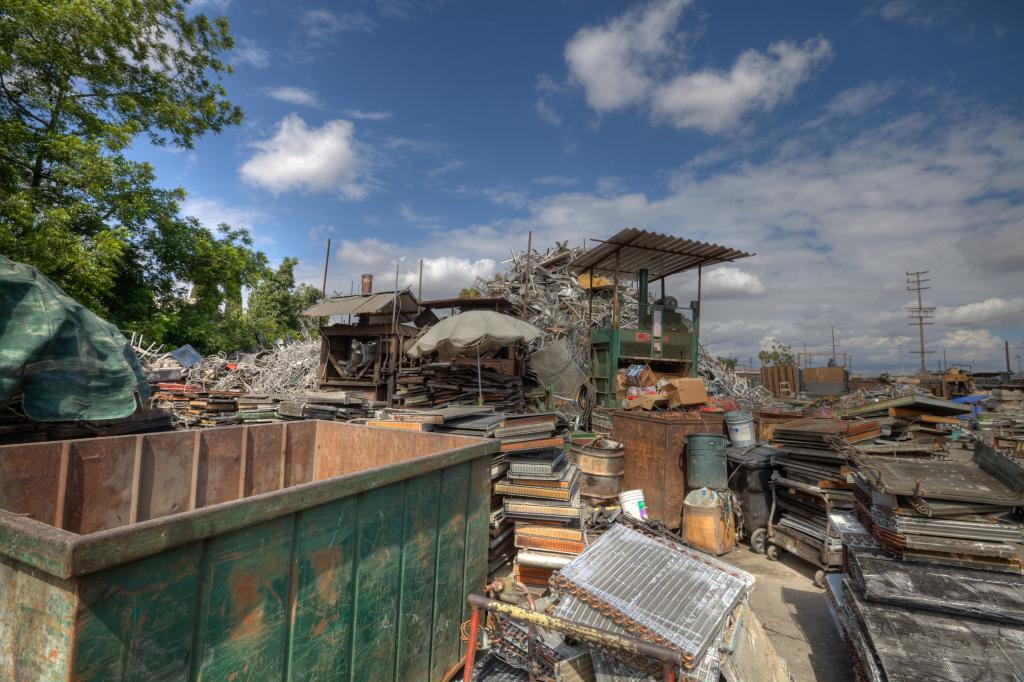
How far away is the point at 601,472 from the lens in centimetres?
641

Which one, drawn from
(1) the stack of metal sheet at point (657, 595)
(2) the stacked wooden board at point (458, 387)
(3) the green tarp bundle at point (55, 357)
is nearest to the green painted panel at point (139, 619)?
(1) the stack of metal sheet at point (657, 595)

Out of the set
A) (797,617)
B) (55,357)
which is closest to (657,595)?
(797,617)

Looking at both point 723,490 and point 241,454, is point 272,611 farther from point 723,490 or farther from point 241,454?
point 723,490

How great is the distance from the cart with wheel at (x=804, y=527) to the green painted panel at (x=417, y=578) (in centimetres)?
453

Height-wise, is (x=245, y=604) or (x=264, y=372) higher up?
(x=264, y=372)

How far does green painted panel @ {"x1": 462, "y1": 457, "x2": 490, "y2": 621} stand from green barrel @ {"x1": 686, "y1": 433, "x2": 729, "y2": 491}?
4003 mm

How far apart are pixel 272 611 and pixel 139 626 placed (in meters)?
0.49

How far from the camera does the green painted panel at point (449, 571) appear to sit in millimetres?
2715

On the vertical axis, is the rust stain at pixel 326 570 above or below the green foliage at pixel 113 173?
below

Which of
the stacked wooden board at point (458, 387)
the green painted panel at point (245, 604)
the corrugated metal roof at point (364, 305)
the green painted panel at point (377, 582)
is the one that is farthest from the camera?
the corrugated metal roof at point (364, 305)

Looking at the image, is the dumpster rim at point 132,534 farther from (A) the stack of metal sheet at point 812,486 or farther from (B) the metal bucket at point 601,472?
(A) the stack of metal sheet at point 812,486

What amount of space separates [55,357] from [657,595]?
7238mm

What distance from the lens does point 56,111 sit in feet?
49.2

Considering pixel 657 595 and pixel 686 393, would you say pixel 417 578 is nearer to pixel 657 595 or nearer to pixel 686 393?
pixel 657 595
